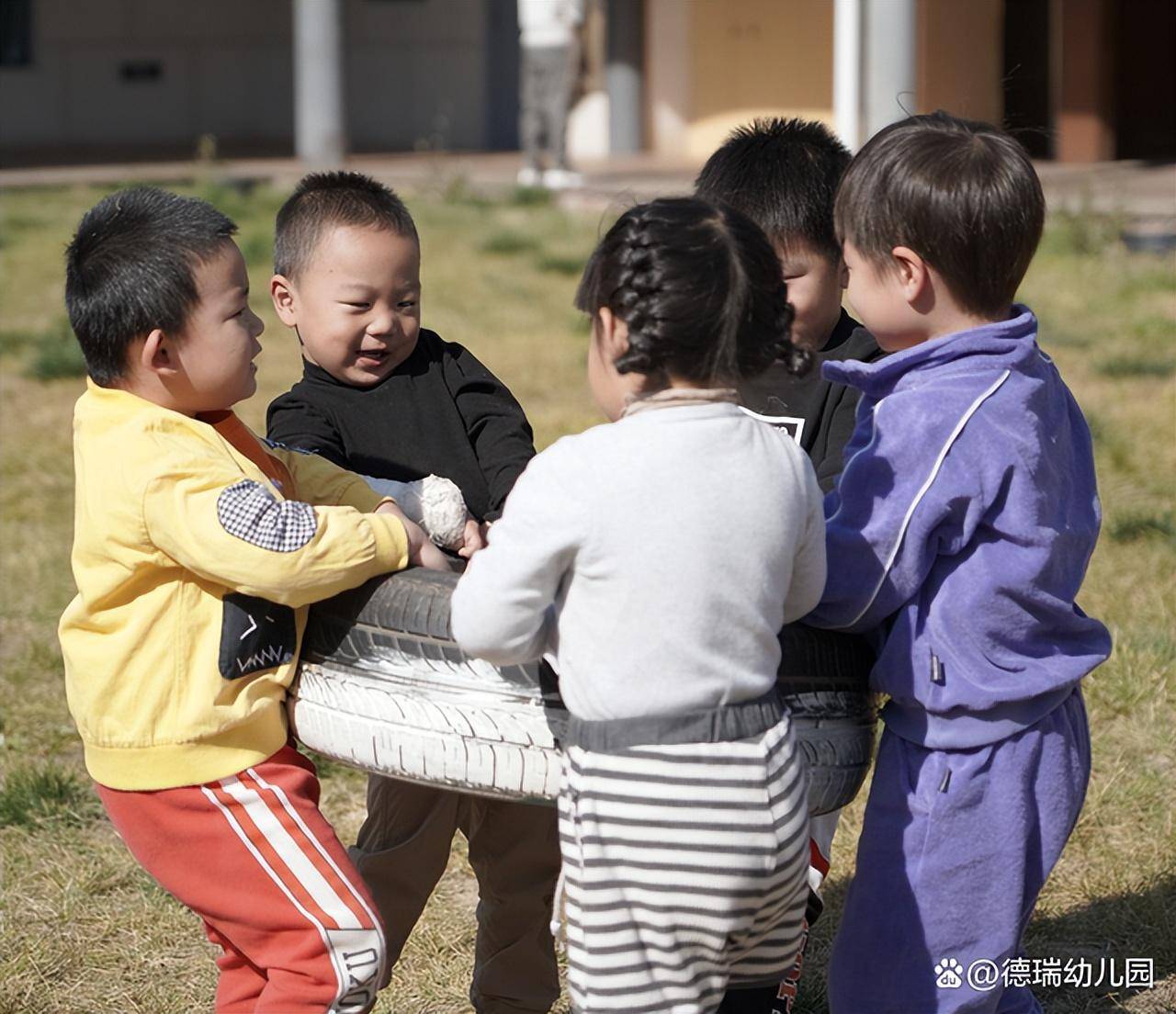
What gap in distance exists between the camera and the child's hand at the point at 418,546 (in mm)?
2246

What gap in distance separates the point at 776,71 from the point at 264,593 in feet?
49.8

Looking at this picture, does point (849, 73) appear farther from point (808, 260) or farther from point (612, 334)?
point (612, 334)

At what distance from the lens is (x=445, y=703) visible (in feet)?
6.97

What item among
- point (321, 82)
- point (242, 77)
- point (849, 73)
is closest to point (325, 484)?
point (849, 73)

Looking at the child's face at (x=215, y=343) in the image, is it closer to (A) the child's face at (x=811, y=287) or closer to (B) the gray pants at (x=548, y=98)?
(A) the child's face at (x=811, y=287)

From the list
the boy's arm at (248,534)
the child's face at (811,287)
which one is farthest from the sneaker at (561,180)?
the boy's arm at (248,534)

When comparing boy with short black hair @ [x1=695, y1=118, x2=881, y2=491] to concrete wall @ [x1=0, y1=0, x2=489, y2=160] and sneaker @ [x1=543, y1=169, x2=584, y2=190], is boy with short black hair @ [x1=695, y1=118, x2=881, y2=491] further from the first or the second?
concrete wall @ [x1=0, y1=0, x2=489, y2=160]

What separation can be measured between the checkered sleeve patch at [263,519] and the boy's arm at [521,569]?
0.25 m

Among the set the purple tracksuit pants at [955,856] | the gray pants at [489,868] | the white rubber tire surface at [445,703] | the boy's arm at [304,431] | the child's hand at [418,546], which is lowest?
the gray pants at [489,868]

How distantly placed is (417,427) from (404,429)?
0.07 feet

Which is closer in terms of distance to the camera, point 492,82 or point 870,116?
point 870,116

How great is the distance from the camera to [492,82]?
67.7 feet

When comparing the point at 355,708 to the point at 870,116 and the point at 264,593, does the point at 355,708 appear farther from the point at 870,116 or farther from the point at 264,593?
the point at 870,116

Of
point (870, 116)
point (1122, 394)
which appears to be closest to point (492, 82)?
point (870, 116)
